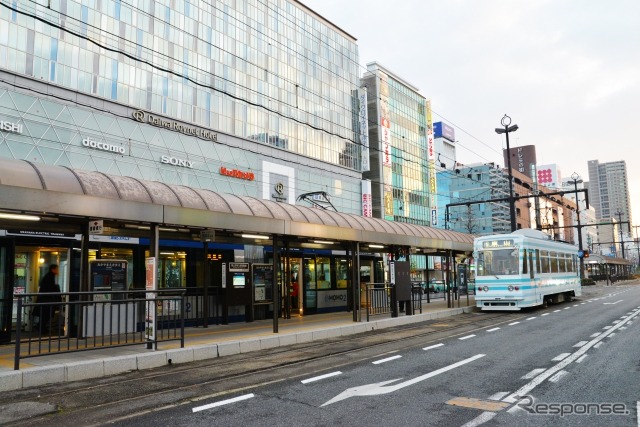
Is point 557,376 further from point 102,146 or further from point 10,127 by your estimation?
point 102,146

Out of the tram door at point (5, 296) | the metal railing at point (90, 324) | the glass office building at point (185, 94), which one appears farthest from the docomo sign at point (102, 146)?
the metal railing at point (90, 324)

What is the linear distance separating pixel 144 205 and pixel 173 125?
33.1 meters

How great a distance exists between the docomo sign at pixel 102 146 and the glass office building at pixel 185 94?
8cm

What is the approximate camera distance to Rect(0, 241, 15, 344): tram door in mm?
11555

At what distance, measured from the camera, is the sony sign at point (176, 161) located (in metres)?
40.7

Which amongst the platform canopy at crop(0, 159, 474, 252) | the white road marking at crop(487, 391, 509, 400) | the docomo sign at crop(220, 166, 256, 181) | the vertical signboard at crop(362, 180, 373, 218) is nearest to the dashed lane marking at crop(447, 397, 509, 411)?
the white road marking at crop(487, 391, 509, 400)

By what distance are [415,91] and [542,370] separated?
86.6 meters

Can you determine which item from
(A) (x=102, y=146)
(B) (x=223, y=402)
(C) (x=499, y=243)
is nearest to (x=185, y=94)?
(A) (x=102, y=146)

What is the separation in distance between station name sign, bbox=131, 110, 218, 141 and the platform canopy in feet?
86.7

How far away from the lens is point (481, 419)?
229 inches

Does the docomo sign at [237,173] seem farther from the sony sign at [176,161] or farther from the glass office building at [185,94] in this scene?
the sony sign at [176,161]

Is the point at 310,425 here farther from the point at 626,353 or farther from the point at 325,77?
the point at 325,77

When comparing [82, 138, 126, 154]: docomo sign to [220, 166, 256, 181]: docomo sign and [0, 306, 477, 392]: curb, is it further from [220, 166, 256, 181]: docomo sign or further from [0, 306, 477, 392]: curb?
[0, 306, 477, 392]: curb

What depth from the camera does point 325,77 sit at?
62188mm
